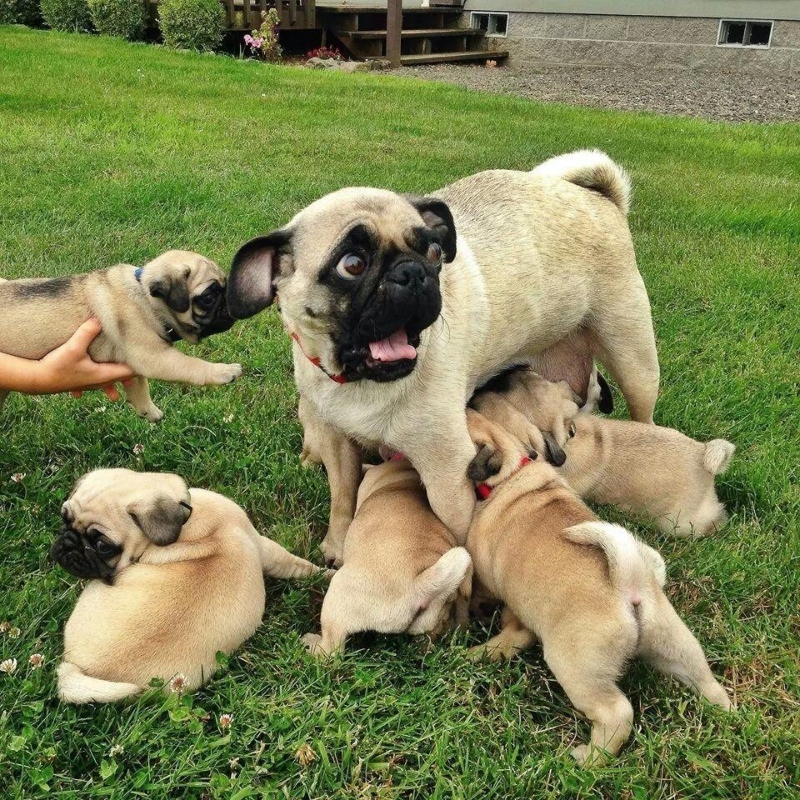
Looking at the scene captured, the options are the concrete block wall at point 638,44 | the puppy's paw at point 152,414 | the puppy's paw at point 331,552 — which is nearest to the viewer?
the puppy's paw at point 331,552

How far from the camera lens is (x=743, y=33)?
1639 centimetres

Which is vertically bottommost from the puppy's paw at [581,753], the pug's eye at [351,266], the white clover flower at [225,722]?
the puppy's paw at [581,753]

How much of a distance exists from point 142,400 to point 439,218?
6.69 ft

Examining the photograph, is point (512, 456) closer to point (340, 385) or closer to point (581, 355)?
point (340, 385)

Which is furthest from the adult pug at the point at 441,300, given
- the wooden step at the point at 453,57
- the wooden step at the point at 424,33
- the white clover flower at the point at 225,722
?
the wooden step at the point at 424,33

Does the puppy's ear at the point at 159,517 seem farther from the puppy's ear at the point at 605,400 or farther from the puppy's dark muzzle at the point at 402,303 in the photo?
the puppy's ear at the point at 605,400

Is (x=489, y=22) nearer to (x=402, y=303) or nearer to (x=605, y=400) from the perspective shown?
(x=605, y=400)

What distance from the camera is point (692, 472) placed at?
396 cm

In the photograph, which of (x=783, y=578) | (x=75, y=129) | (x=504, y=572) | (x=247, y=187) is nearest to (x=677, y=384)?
(x=783, y=578)

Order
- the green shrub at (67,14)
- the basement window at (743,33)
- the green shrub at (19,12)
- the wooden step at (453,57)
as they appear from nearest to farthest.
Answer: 1. the basement window at (743,33)
2. the green shrub at (67,14)
3. the green shrub at (19,12)
4. the wooden step at (453,57)

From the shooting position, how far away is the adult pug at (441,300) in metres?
3.21

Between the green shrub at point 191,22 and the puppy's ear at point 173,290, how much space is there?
13367 millimetres

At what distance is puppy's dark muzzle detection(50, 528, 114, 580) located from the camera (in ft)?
9.82

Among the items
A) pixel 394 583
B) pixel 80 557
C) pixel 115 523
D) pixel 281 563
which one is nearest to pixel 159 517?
pixel 115 523
